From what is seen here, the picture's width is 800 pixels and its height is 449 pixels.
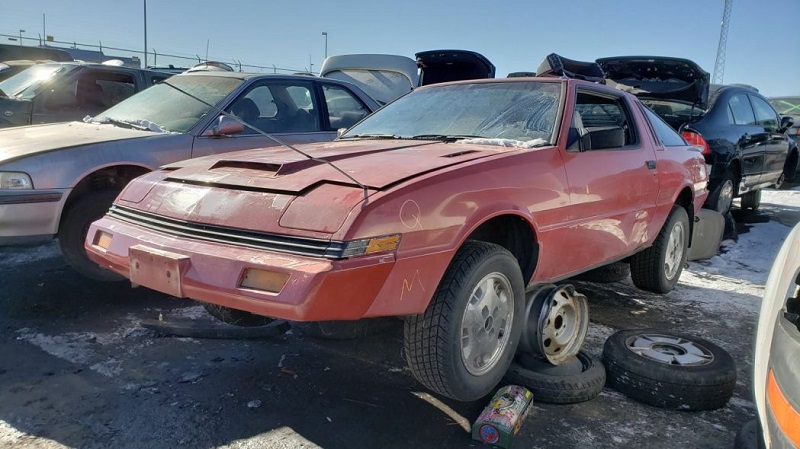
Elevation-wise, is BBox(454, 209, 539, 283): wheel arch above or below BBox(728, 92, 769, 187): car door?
below

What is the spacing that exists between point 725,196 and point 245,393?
6.66 meters

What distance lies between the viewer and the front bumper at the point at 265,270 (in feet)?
7.04

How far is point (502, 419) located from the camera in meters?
2.47

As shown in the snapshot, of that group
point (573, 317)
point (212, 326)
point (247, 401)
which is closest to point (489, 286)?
point (573, 317)

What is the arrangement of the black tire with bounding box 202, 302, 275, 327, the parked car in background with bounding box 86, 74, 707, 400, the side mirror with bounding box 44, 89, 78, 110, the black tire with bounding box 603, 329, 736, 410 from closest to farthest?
the parked car in background with bounding box 86, 74, 707, 400 → the black tire with bounding box 603, 329, 736, 410 → the black tire with bounding box 202, 302, 275, 327 → the side mirror with bounding box 44, 89, 78, 110

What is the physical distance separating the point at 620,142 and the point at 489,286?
140 cm

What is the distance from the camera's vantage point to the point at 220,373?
309 cm

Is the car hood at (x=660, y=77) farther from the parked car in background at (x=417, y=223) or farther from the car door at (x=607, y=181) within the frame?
the parked car in background at (x=417, y=223)

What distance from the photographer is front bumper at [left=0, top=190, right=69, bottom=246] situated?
3812 millimetres

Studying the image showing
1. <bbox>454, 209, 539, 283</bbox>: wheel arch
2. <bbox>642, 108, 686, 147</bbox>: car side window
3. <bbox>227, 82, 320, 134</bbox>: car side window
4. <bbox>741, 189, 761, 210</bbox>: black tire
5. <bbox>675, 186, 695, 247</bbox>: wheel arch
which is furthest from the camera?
<bbox>741, 189, 761, 210</bbox>: black tire

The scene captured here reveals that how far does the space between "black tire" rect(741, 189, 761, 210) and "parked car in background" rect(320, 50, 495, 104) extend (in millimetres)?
4241

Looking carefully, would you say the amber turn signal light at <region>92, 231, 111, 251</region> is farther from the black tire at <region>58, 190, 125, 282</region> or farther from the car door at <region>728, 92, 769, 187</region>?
the car door at <region>728, 92, 769, 187</region>

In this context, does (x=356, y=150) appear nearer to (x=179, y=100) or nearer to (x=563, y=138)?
(x=563, y=138)

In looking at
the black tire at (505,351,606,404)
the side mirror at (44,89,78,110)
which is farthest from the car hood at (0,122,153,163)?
the black tire at (505,351,606,404)
